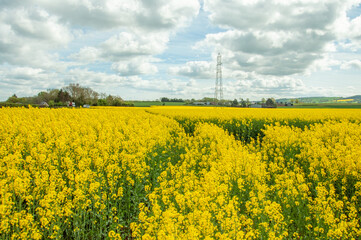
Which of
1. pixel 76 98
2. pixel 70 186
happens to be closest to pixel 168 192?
pixel 70 186

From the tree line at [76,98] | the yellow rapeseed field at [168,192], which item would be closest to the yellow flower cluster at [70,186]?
the yellow rapeseed field at [168,192]

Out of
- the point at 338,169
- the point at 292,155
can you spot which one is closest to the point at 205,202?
the point at 338,169

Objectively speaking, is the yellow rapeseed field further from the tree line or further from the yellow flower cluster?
the tree line

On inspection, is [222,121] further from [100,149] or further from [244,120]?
[100,149]

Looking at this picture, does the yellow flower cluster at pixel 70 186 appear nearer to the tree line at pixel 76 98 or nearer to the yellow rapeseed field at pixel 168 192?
the yellow rapeseed field at pixel 168 192

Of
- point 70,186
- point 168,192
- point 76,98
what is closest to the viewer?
point 168,192

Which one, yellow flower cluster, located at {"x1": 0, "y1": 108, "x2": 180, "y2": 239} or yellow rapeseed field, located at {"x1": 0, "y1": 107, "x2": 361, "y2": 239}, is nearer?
yellow rapeseed field, located at {"x1": 0, "y1": 107, "x2": 361, "y2": 239}

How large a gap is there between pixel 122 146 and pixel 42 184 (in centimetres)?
382

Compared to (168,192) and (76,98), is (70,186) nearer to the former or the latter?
(168,192)

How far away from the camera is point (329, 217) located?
A: 4.00 meters

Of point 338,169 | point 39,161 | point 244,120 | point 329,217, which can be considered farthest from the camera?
point 244,120

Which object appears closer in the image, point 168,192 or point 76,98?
point 168,192

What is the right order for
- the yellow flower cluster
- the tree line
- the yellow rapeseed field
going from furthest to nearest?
the tree line, the yellow flower cluster, the yellow rapeseed field

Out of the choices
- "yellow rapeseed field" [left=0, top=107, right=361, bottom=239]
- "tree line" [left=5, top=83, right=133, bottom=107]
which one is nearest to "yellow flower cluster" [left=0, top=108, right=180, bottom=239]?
"yellow rapeseed field" [left=0, top=107, right=361, bottom=239]
